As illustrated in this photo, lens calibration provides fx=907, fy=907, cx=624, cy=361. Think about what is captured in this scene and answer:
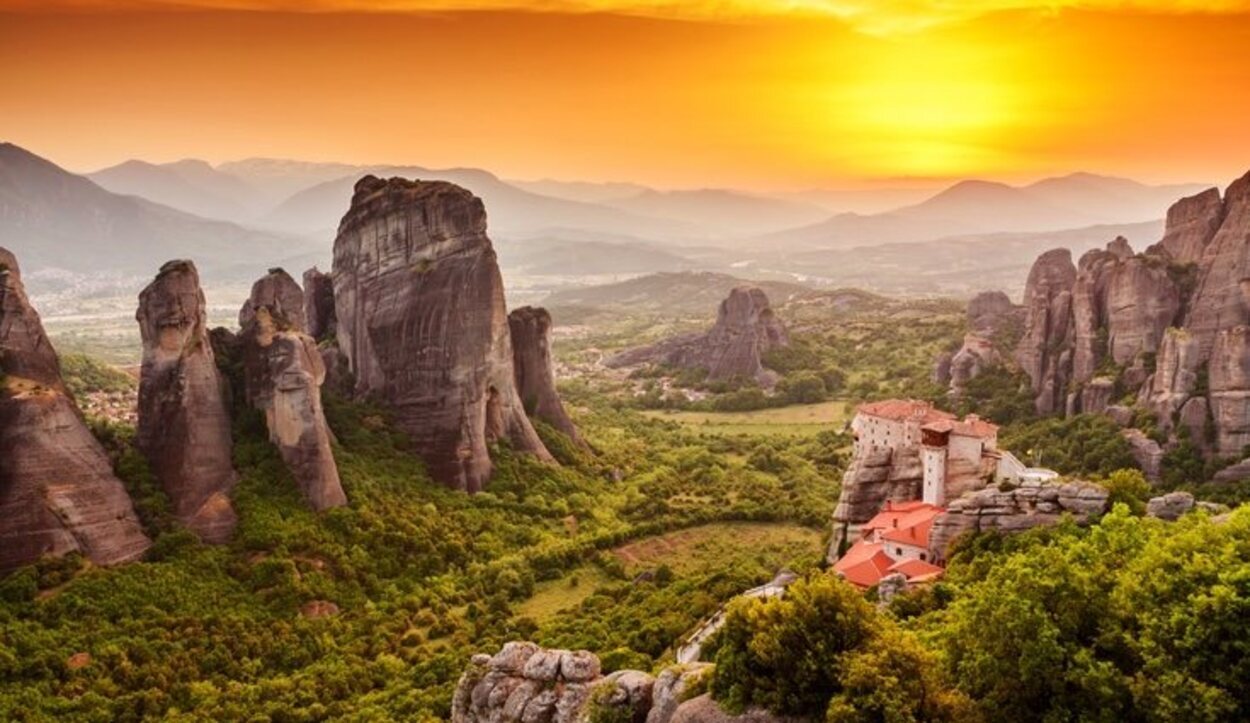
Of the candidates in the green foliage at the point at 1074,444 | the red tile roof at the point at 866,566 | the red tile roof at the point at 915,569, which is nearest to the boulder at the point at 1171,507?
the red tile roof at the point at 915,569

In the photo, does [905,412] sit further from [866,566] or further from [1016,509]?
[1016,509]

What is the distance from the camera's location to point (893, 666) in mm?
24156

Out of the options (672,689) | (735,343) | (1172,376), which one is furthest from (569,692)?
(735,343)

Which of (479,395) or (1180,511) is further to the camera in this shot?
(479,395)

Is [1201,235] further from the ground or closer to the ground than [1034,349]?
further from the ground

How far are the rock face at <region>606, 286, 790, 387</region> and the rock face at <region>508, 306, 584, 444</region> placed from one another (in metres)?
62.5

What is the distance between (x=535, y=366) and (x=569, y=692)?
5793 cm

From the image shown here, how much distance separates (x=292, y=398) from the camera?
56.6m

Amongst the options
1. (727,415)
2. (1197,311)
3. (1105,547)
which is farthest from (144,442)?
(727,415)

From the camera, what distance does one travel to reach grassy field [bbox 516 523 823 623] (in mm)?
58688

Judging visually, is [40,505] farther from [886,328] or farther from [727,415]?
[886,328]

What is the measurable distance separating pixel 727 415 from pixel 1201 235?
2475 inches

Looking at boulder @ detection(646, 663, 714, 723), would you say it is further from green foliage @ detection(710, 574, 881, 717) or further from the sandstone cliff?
the sandstone cliff

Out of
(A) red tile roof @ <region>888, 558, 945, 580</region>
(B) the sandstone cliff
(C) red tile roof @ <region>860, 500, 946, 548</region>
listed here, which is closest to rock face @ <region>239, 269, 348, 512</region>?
(C) red tile roof @ <region>860, 500, 946, 548</region>
